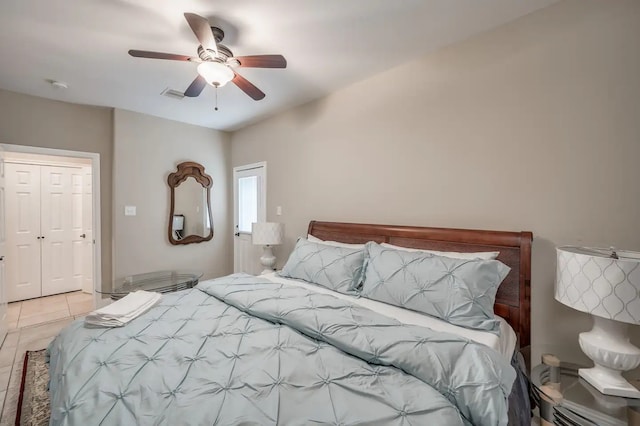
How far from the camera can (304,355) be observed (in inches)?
49.3

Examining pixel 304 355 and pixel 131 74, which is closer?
pixel 304 355

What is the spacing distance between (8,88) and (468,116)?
4530mm

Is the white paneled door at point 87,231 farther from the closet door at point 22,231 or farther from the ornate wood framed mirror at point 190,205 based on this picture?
the ornate wood framed mirror at point 190,205

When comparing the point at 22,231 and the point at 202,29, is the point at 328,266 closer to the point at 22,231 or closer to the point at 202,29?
the point at 202,29

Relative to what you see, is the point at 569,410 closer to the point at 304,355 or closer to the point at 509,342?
the point at 509,342

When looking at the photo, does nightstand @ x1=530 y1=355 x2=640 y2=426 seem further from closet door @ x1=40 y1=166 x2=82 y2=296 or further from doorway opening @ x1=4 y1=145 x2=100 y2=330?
closet door @ x1=40 y1=166 x2=82 y2=296

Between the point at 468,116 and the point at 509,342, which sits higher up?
the point at 468,116

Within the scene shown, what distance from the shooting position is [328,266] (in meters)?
2.34

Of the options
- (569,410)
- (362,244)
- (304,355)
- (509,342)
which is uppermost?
(362,244)

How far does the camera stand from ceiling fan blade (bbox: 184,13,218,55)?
59.4 inches

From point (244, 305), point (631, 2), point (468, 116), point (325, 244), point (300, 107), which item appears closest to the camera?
point (631, 2)

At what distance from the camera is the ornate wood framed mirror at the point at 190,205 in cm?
409

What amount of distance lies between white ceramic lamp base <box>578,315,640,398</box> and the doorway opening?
4673mm

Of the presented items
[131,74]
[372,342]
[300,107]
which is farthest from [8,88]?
[372,342]
